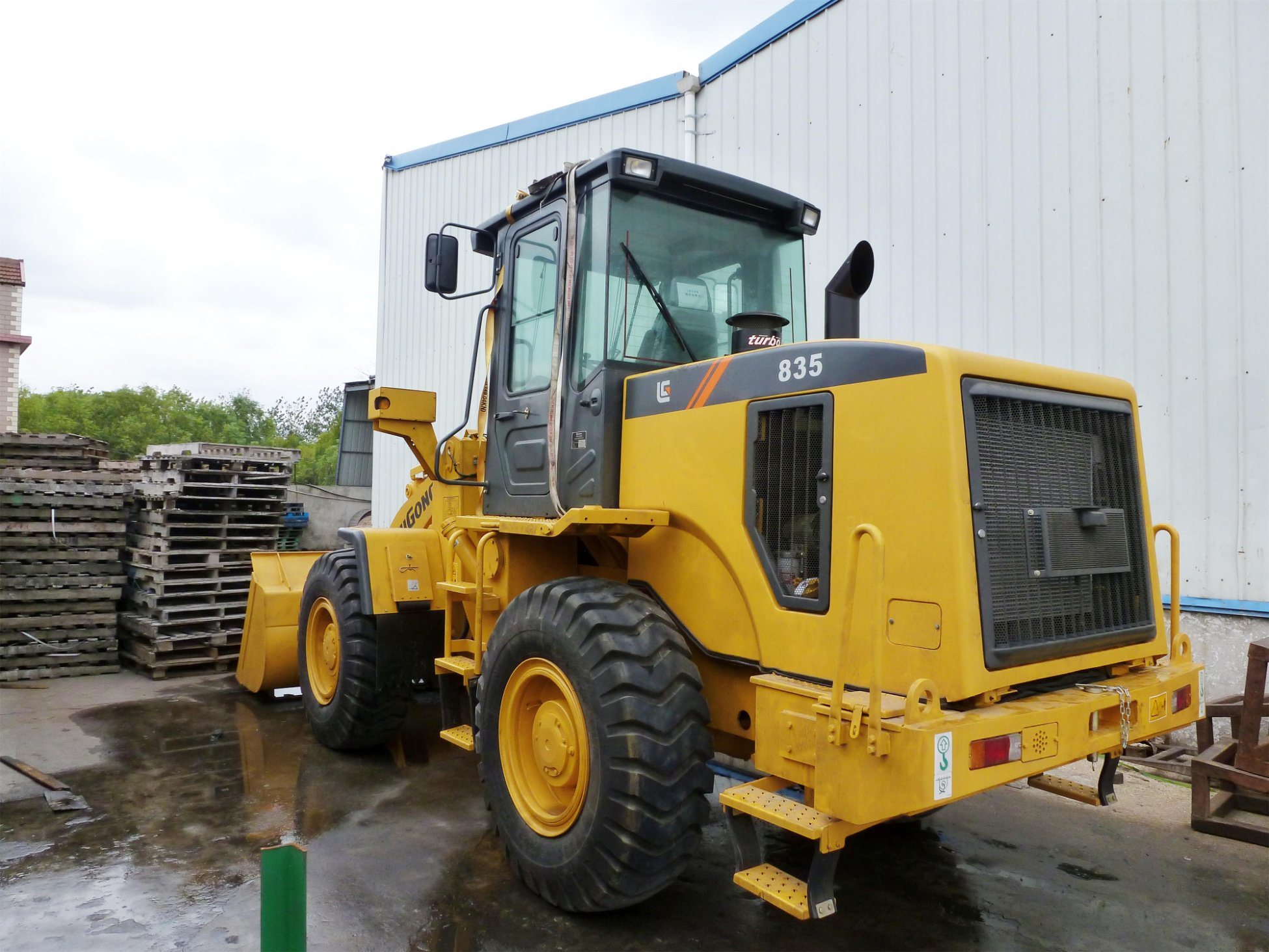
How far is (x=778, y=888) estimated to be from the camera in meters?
2.87

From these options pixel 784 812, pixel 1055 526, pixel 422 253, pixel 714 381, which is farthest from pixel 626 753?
pixel 422 253

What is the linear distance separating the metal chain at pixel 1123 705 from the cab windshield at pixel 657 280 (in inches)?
86.4

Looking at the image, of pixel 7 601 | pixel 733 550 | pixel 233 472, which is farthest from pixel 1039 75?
pixel 7 601

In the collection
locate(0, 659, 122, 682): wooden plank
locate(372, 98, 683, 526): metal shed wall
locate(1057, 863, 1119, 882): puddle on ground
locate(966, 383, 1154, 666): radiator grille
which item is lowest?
locate(1057, 863, 1119, 882): puddle on ground

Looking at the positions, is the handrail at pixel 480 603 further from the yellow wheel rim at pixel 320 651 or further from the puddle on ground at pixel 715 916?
the yellow wheel rim at pixel 320 651

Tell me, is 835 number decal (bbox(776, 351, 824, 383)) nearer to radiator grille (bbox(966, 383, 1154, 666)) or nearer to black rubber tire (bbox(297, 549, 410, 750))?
radiator grille (bbox(966, 383, 1154, 666))

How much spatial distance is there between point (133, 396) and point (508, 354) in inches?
1992

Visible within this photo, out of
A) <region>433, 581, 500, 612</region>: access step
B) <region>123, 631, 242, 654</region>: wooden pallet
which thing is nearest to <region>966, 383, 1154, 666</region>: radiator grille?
<region>433, 581, 500, 612</region>: access step

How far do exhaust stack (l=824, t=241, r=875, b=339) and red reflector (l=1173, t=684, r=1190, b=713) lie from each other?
1937mm

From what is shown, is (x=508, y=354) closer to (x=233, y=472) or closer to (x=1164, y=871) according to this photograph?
(x=1164, y=871)

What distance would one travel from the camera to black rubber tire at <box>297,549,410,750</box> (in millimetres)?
5418

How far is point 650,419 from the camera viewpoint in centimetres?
395

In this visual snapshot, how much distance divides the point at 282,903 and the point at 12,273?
24746mm

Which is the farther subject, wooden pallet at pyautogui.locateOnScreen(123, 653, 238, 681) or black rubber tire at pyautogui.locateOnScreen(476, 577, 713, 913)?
wooden pallet at pyautogui.locateOnScreen(123, 653, 238, 681)
